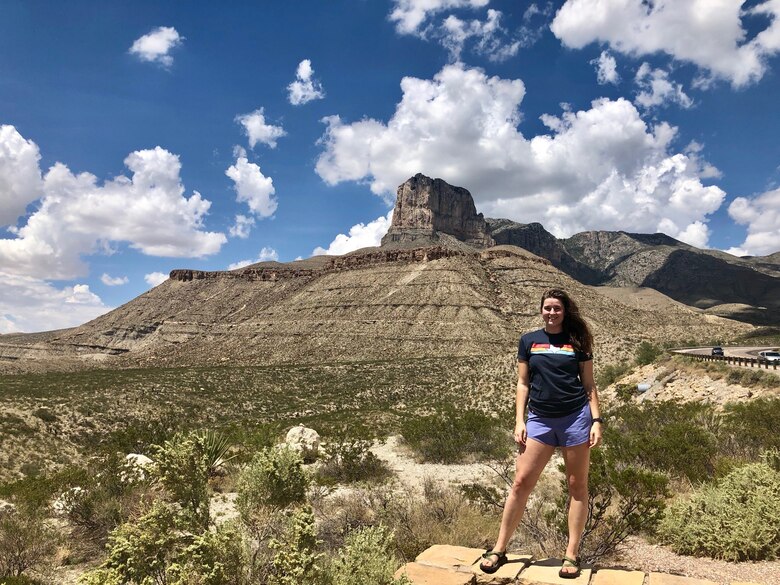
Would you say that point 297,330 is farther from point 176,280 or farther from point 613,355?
point 176,280

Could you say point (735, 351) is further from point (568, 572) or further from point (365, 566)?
point (365, 566)

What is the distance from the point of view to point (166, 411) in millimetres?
26859

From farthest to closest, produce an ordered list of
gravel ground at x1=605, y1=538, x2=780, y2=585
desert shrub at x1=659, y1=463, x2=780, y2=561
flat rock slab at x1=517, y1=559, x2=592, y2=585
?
desert shrub at x1=659, y1=463, x2=780, y2=561, gravel ground at x1=605, y1=538, x2=780, y2=585, flat rock slab at x1=517, y1=559, x2=592, y2=585

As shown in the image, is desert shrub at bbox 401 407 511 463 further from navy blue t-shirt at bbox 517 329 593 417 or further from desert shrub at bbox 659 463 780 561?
navy blue t-shirt at bbox 517 329 593 417

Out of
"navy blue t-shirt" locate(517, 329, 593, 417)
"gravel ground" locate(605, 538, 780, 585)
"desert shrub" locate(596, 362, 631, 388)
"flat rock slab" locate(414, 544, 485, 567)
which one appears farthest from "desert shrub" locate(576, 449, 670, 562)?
"desert shrub" locate(596, 362, 631, 388)

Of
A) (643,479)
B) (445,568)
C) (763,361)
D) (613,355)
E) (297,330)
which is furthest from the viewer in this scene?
(297,330)

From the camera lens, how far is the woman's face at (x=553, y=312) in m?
4.21

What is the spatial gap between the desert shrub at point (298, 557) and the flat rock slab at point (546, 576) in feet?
5.53

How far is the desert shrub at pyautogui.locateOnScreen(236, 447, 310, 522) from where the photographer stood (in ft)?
17.6

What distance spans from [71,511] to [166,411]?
20042mm

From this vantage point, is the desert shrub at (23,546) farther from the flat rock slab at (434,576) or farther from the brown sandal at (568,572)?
the brown sandal at (568,572)

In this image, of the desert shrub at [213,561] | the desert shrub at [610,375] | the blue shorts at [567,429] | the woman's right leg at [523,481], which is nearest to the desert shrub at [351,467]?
the woman's right leg at [523,481]

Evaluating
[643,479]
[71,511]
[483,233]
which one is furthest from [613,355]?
[483,233]

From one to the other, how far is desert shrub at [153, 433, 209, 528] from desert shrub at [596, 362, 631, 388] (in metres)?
28.0
